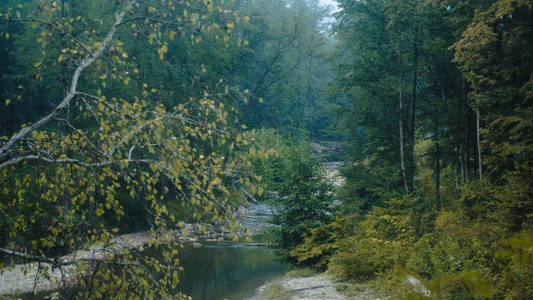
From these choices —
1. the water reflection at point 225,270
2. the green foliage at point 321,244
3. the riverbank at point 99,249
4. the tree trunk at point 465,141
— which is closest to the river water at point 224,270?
the water reflection at point 225,270

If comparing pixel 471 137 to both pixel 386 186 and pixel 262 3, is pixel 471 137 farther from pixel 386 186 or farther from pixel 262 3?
pixel 262 3

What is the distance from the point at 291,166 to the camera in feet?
42.2

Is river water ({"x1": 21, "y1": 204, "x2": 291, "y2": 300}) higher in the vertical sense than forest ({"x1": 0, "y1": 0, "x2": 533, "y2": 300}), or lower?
lower

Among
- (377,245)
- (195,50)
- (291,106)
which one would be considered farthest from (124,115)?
(291,106)

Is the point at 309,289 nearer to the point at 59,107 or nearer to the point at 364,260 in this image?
the point at 364,260

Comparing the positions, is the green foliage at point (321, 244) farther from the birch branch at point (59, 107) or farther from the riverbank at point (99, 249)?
the birch branch at point (59, 107)

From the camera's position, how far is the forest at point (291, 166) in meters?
3.36

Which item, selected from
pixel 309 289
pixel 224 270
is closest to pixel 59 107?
pixel 309 289

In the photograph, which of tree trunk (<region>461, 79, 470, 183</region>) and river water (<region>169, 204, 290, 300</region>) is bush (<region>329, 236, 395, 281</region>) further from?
tree trunk (<region>461, 79, 470, 183</region>)

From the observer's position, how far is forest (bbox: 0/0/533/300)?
336 cm

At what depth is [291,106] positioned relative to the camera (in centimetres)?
4450

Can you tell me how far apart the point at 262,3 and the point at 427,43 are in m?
21.8

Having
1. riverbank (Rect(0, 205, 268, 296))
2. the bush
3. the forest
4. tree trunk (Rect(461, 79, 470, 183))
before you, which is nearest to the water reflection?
the forest

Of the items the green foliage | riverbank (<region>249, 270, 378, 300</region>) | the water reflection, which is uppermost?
the green foliage
